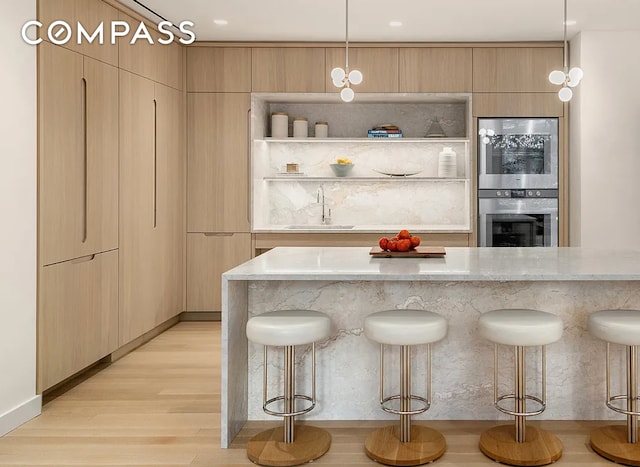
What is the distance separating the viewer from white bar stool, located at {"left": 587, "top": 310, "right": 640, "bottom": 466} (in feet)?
8.30

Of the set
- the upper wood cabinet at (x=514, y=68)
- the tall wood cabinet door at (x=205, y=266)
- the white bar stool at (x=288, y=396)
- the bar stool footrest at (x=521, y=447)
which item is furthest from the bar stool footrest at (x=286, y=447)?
the upper wood cabinet at (x=514, y=68)

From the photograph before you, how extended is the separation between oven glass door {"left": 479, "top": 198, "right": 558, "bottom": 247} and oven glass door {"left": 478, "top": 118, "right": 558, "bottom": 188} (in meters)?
0.18

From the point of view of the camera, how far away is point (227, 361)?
2.71 metres

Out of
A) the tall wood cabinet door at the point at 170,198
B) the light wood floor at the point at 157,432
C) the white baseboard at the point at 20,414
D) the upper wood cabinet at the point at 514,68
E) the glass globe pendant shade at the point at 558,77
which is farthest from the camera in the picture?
the upper wood cabinet at the point at 514,68

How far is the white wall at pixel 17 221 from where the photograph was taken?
296 centimetres

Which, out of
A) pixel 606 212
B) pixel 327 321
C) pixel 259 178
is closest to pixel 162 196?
pixel 259 178

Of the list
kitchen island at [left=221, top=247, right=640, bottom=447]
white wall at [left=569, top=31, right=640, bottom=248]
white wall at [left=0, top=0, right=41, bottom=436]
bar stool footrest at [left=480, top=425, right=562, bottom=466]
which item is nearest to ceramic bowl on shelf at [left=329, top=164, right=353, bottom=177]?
white wall at [left=569, top=31, right=640, bottom=248]

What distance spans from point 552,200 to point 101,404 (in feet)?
13.6

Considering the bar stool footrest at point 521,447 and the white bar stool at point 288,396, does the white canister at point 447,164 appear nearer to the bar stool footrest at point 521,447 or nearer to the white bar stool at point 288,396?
the bar stool footrest at point 521,447

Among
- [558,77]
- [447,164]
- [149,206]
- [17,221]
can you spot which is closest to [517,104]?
[447,164]

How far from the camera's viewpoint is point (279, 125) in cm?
566

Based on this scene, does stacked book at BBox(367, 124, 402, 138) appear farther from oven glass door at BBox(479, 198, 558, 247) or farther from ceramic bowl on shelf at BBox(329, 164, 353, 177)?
oven glass door at BBox(479, 198, 558, 247)

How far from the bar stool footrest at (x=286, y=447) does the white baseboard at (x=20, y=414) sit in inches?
49.6

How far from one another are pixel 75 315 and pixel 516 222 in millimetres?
3792
